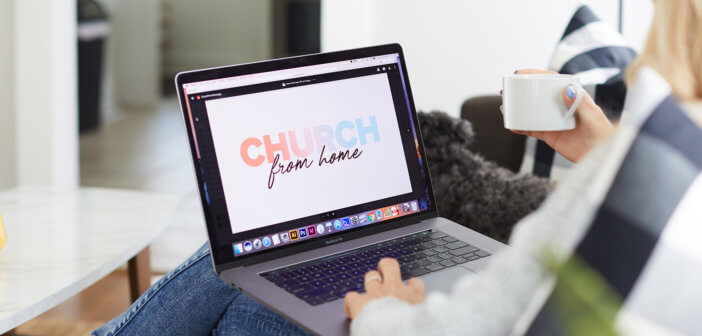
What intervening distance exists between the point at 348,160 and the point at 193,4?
5.59 m

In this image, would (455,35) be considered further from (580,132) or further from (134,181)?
(134,181)

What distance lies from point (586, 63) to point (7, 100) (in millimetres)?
1968

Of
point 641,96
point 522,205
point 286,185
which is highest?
point 641,96

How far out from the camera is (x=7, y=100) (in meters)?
2.63

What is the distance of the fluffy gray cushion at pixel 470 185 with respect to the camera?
1.36 metres

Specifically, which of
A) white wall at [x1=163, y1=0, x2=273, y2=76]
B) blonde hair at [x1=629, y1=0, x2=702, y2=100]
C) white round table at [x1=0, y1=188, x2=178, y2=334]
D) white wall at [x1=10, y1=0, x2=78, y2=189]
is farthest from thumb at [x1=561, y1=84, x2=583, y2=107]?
white wall at [x1=163, y1=0, x2=273, y2=76]

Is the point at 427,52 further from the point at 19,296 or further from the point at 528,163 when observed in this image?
the point at 19,296

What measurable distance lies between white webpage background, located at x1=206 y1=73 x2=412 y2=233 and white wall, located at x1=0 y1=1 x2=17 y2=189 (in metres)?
1.90

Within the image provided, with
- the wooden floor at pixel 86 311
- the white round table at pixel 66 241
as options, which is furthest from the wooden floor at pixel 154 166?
the white round table at pixel 66 241

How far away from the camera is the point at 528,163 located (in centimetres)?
160

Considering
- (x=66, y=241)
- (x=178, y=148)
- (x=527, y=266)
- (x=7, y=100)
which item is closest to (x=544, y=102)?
(x=527, y=266)

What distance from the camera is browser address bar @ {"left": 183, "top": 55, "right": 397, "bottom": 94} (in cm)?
99

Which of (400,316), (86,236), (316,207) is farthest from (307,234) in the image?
(86,236)

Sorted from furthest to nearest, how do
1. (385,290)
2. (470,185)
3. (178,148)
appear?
(178,148), (470,185), (385,290)
